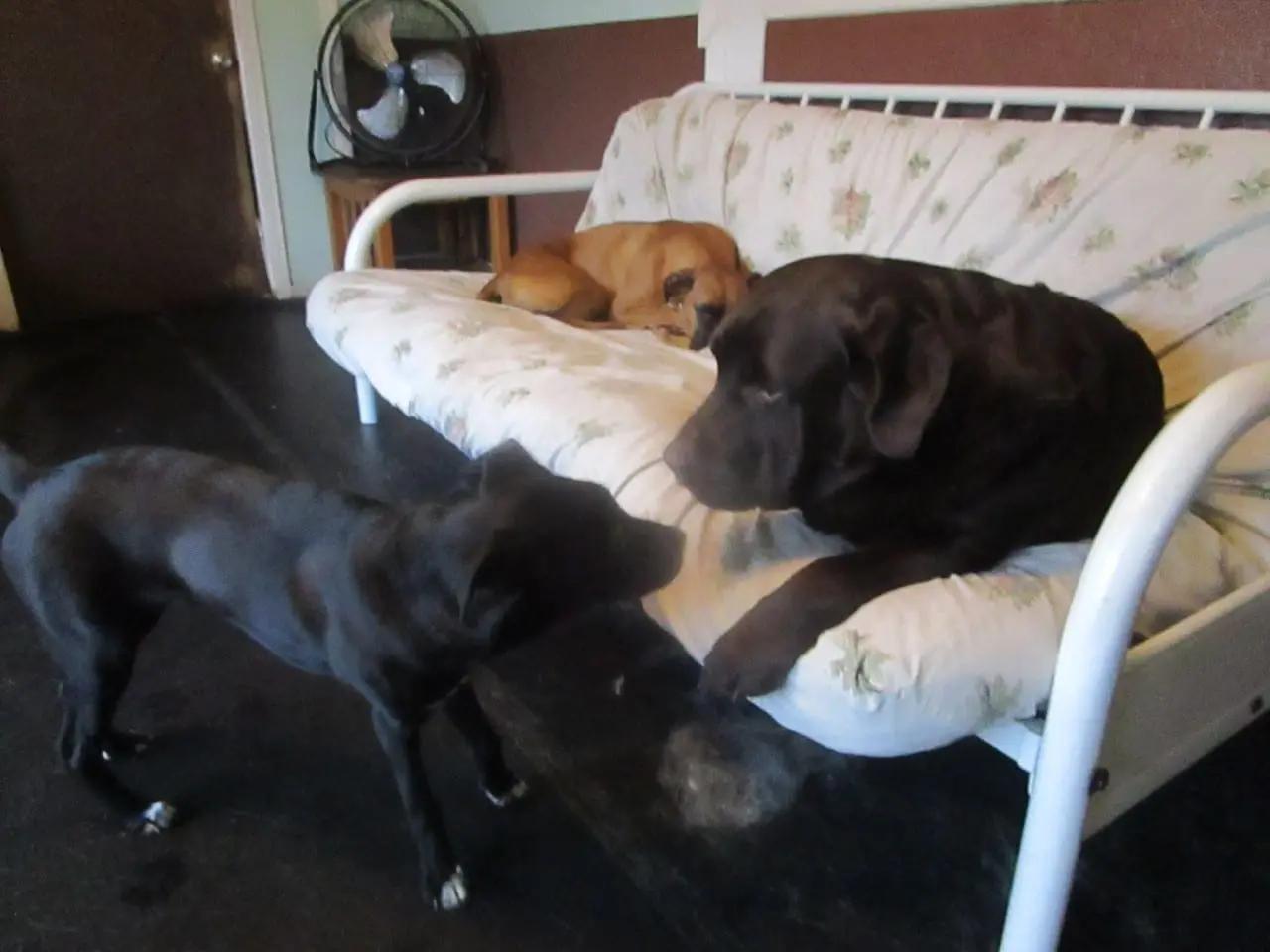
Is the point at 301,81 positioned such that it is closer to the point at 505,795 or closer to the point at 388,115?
the point at 388,115

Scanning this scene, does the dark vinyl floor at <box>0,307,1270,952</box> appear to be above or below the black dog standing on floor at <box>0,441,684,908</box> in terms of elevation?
below

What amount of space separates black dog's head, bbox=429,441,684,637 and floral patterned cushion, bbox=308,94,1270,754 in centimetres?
A: 10

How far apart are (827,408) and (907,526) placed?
0.17 meters

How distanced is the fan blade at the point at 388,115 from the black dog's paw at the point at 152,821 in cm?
281

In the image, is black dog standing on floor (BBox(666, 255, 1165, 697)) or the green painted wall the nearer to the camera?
black dog standing on floor (BBox(666, 255, 1165, 697))

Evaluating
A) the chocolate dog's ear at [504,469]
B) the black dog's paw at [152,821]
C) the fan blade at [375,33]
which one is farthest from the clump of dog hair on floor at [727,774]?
the fan blade at [375,33]

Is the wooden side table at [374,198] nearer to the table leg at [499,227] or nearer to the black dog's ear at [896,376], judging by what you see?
the table leg at [499,227]

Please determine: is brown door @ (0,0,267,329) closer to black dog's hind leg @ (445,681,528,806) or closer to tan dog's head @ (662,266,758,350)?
tan dog's head @ (662,266,758,350)

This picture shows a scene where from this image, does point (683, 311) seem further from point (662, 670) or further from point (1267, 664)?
point (1267, 664)

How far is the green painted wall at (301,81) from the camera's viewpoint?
351 centimetres

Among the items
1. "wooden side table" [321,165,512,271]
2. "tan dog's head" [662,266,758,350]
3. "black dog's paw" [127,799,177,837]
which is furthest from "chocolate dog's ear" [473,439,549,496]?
"wooden side table" [321,165,512,271]

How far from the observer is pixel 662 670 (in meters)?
1.67

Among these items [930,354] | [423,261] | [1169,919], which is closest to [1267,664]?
[1169,919]

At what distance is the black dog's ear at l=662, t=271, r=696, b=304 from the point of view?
6.87 ft
